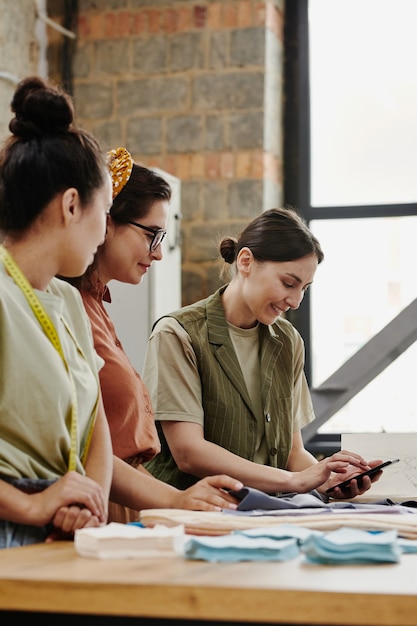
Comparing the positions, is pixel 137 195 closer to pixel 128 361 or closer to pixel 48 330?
pixel 128 361

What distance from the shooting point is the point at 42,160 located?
1730 millimetres

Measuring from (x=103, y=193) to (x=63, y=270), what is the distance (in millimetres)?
155

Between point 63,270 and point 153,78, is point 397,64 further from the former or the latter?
point 63,270

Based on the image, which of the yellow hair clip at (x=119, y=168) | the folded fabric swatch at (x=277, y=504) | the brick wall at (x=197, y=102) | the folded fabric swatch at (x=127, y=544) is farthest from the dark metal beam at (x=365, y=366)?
the folded fabric swatch at (x=127, y=544)

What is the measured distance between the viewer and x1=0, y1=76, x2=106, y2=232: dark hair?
1.72 meters

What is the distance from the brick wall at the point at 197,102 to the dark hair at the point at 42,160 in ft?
10.6

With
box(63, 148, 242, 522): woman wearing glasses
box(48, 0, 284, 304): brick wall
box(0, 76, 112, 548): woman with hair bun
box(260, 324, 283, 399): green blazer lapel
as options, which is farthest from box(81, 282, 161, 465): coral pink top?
box(48, 0, 284, 304): brick wall

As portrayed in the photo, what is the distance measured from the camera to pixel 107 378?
2.21 metres

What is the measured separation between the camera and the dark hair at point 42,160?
1718 millimetres

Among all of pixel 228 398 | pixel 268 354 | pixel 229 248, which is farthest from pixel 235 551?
pixel 229 248

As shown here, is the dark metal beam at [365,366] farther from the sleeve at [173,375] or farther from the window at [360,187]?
the sleeve at [173,375]

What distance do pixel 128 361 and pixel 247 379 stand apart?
1.86 feet

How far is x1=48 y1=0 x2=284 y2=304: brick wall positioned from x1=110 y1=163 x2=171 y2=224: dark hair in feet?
8.19

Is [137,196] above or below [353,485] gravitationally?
above
